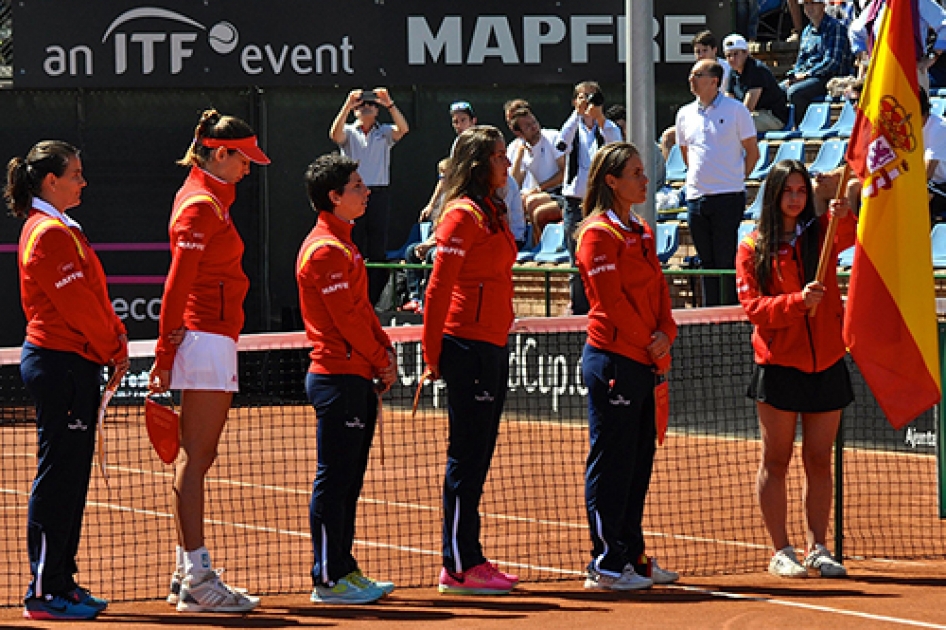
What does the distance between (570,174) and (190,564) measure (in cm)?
856

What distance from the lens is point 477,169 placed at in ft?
27.3

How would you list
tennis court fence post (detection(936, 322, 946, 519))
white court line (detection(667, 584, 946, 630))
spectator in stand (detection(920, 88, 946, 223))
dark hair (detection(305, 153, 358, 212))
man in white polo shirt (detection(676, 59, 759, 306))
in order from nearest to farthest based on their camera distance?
white court line (detection(667, 584, 946, 630))
dark hair (detection(305, 153, 358, 212))
tennis court fence post (detection(936, 322, 946, 519))
spectator in stand (detection(920, 88, 946, 223))
man in white polo shirt (detection(676, 59, 759, 306))

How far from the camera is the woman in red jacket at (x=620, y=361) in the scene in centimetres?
816

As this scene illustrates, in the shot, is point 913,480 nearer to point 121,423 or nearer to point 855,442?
point 855,442

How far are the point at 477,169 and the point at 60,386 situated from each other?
7.41ft

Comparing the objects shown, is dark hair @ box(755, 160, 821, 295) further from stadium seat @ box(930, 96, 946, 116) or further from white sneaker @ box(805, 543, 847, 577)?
stadium seat @ box(930, 96, 946, 116)

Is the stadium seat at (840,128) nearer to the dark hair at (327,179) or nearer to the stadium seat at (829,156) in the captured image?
the stadium seat at (829,156)

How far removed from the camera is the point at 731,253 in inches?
575

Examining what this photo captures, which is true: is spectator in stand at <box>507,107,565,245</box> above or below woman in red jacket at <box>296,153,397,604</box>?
above

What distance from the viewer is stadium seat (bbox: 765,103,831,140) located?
17922mm

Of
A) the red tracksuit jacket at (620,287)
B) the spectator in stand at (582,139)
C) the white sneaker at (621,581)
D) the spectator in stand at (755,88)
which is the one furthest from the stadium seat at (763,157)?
the white sneaker at (621,581)

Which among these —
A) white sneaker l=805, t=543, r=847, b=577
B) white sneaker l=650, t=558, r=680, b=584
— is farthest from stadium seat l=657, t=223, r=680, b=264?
white sneaker l=650, t=558, r=680, b=584

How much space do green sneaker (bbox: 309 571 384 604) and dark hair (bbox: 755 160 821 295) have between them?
2.50 meters

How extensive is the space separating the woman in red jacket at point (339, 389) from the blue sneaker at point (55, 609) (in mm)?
1075
